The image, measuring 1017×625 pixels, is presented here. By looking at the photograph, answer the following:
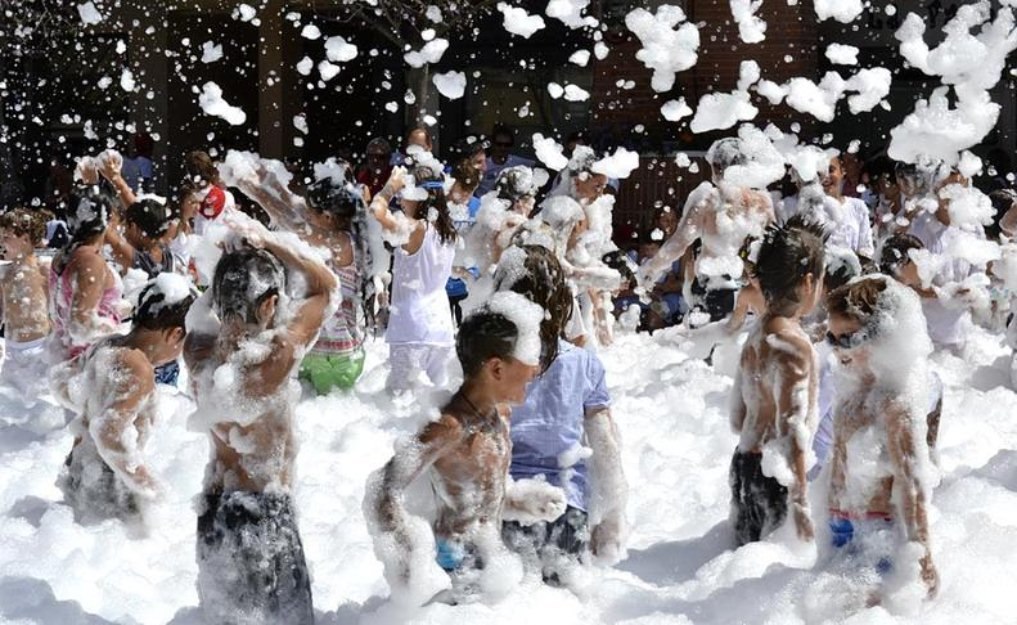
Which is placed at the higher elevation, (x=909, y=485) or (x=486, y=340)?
(x=486, y=340)

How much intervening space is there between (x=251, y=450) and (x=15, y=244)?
3535 mm

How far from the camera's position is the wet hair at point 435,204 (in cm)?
694

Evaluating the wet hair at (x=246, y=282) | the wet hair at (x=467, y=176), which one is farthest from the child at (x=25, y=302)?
the wet hair at (x=246, y=282)

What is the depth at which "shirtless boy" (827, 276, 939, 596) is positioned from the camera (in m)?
3.52

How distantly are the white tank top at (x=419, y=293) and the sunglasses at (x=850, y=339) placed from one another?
3.47 m

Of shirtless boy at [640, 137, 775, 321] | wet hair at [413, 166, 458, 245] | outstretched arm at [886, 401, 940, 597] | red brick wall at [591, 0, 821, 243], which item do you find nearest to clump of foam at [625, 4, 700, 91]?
red brick wall at [591, 0, 821, 243]

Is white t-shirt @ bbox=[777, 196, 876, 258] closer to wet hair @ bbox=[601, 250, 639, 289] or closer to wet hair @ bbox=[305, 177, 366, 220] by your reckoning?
wet hair @ bbox=[601, 250, 639, 289]

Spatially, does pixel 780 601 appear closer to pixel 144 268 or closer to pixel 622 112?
pixel 144 268

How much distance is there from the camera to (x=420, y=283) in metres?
6.90

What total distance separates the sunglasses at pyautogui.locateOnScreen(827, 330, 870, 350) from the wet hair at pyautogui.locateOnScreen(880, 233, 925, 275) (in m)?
3.08

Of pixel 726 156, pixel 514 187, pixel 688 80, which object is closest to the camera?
A: pixel 514 187

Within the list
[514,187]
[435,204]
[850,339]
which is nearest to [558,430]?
[850,339]

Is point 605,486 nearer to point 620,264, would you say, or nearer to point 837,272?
point 837,272

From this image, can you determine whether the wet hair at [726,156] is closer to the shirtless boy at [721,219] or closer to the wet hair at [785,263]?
the shirtless boy at [721,219]
